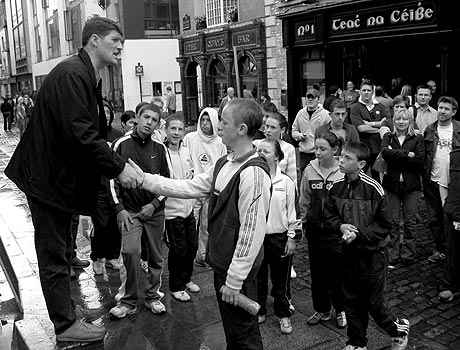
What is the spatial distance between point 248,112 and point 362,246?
1552mm

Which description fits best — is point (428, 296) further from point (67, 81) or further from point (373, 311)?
point (67, 81)

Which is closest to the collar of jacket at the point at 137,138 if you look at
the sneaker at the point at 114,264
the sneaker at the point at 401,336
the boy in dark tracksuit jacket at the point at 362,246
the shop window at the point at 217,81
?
the boy in dark tracksuit jacket at the point at 362,246

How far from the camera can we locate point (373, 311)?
3.98m

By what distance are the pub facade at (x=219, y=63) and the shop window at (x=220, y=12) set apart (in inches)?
16.1

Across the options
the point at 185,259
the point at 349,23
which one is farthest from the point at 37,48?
the point at 185,259

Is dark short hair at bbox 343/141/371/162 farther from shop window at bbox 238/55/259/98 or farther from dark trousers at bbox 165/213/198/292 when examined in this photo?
shop window at bbox 238/55/259/98

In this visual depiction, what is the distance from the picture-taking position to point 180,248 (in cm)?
516

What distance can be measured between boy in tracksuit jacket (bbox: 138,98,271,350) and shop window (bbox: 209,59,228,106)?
1831 centimetres

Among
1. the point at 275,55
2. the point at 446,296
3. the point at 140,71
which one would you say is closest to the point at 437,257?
the point at 446,296

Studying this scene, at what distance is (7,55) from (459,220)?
75396 millimetres

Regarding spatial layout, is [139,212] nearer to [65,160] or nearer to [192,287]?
[192,287]

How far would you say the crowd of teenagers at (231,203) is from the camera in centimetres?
315

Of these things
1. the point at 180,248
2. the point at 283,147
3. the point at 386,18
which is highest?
the point at 386,18

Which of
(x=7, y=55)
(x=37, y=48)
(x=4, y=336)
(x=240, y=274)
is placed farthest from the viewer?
(x=7, y=55)
